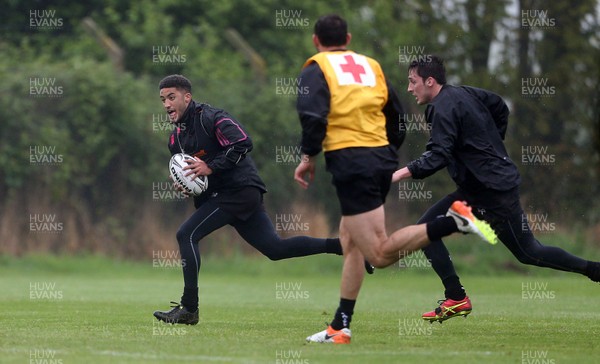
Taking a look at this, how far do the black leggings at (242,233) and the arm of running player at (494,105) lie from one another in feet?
6.04

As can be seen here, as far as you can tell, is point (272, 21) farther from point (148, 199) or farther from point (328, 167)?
point (328, 167)

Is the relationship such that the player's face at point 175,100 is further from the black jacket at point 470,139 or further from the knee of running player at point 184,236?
the black jacket at point 470,139

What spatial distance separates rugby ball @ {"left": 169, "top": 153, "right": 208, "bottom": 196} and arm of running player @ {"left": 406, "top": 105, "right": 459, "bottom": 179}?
6.50 feet

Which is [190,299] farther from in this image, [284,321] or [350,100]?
[350,100]

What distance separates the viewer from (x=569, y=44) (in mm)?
23391

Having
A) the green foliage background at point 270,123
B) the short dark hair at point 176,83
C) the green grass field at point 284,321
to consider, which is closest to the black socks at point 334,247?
the green grass field at point 284,321

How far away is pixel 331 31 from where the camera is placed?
809cm

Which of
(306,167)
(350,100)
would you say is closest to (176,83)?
(306,167)

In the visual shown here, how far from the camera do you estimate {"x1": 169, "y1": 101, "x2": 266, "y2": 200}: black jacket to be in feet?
32.9

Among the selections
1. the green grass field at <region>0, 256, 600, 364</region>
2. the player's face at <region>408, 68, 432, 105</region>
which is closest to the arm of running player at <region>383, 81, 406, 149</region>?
the player's face at <region>408, 68, 432, 105</region>

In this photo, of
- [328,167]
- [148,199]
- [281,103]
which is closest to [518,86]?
Answer: [281,103]

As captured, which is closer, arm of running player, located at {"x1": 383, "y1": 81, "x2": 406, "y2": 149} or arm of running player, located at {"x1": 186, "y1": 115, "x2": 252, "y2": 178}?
arm of running player, located at {"x1": 383, "y1": 81, "x2": 406, "y2": 149}

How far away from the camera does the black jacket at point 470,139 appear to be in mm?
9164

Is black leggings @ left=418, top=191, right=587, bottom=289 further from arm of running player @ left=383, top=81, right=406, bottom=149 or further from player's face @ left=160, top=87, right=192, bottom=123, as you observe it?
player's face @ left=160, top=87, right=192, bottom=123
